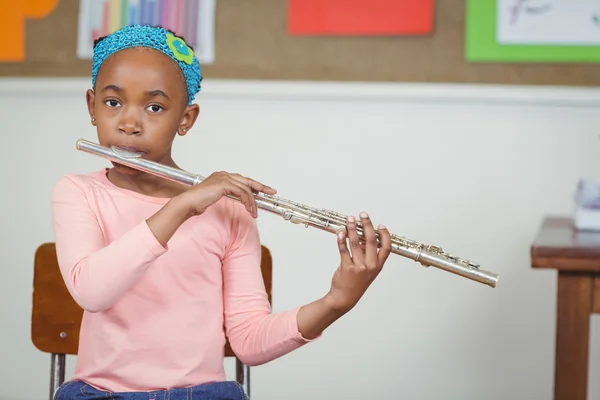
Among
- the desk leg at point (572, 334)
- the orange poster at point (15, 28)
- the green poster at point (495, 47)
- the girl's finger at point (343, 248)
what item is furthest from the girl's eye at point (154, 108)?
the orange poster at point (15, 28)

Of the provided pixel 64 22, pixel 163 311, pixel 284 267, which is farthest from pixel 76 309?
pixel 64 22

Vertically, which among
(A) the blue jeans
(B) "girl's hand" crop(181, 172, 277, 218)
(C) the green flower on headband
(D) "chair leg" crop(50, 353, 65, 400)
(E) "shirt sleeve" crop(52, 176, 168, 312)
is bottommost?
(D) "chair leg" crop(50, 353, 65, 400)

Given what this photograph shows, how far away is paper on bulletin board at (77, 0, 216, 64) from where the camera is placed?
207cm

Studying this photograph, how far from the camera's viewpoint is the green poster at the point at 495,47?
6.39 ft

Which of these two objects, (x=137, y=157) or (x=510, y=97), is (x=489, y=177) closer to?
(x=510, y=97)

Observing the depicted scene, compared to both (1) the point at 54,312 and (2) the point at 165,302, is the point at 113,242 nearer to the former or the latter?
(2) the point at 165,302

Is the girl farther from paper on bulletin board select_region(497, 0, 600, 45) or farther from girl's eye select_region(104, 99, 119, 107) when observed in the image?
paper on bulletin board select_region(497, 0, 600, 45)

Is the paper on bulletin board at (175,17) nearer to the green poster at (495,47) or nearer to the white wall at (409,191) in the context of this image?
the white wall at (409,191)

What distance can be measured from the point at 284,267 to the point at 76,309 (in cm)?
82

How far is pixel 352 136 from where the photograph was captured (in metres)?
2.06

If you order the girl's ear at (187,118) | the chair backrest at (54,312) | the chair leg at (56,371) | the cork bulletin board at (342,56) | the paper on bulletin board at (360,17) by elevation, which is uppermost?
the paper on bulletin board at (360,17)

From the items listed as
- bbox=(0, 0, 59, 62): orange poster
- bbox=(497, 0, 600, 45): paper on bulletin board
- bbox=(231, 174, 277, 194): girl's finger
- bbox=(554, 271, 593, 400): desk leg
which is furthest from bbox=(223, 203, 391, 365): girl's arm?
bbox=(0, 0, 59, 62): orange poster

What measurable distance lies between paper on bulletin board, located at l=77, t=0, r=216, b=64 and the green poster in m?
0.58

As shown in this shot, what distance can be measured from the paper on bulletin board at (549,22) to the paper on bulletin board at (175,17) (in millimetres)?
654
